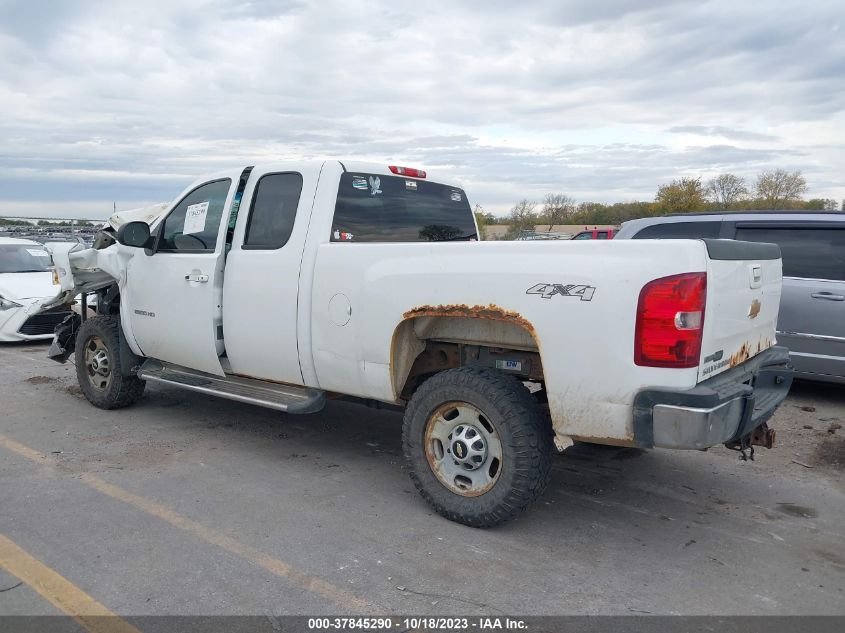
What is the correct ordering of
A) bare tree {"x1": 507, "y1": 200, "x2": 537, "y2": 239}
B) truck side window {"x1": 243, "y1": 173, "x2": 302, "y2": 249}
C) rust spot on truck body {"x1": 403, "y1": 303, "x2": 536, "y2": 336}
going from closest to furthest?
1. rust spot on truck body {"x1": 403, "y1": 303, "x2": 536, "y2": 336}
2. truck side window {"x1": 243, "y1": 173, "x2": 302, "y2": 249}
3. bare tree {"x1": 507, "y1": 200, "x2": 537, "y2": 239}

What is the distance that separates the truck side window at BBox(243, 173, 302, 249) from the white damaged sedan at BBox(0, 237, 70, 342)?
5849 millimetres

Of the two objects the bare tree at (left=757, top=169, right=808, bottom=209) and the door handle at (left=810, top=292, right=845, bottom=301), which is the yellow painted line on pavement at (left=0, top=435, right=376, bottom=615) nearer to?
the door handle at (left=810, top=292, right=845, bottom=301)

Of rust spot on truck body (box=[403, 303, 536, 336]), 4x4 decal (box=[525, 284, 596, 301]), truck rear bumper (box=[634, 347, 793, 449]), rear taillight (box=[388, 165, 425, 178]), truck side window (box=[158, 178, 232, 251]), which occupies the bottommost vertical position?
truck rear bumper (box=[634, 347, 793, 449])

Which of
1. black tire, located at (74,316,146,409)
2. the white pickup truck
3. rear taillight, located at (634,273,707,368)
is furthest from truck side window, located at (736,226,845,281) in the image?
black tire, located at (74,316,146,409)

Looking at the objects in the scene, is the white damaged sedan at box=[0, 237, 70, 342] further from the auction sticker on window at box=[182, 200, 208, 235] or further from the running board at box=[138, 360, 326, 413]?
the auction sticker on window at box=[182, 200, 208, 235]

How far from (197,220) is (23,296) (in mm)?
6569

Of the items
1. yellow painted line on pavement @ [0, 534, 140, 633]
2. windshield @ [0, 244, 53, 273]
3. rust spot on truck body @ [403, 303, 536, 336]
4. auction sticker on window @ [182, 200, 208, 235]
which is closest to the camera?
yellow painted line on pavement @ [0, 534, 140, 633]

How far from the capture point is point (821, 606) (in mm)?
3225

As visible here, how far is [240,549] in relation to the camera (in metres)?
3.75

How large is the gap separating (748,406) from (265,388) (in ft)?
10.8

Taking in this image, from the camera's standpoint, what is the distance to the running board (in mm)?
4883

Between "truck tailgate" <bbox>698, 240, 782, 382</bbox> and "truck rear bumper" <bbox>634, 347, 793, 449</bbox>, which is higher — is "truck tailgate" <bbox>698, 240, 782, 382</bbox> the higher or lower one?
the higher one

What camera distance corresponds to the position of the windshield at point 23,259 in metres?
11.9

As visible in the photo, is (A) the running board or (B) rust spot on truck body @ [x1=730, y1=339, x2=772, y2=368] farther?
(A) the running board
